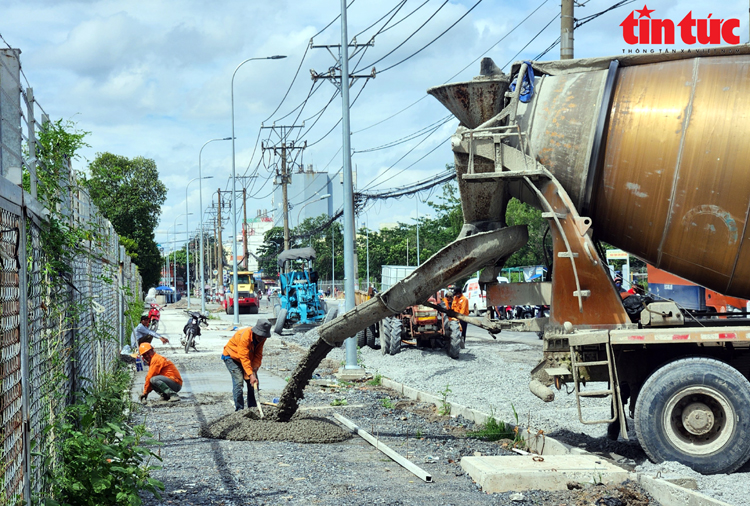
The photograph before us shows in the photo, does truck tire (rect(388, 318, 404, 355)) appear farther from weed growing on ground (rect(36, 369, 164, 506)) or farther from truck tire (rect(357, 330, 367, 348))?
weed growing on ground (rect(36, 369, 164, 506))

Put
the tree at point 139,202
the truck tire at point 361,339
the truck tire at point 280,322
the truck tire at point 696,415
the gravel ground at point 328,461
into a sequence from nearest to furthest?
the gravel ground at point 328,461, the truck tire at point 696,415, the truck tire at point 361,339, the truck tire at point 280,322, the tree at point 139,202

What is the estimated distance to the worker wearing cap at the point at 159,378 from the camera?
11758 mm

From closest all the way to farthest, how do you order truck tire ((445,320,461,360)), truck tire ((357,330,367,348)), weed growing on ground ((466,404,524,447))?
weed growing on ground ((466,404,524,447)) → truck tire ((445,320,461,360)) → truck tire ((357,330,367,348))

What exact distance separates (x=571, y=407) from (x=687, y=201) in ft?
13.5

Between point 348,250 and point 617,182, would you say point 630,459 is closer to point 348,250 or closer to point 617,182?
point 617,182

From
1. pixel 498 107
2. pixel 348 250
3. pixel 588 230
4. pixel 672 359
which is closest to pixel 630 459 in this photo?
pixel 672 359

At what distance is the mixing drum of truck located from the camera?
22.4 feet

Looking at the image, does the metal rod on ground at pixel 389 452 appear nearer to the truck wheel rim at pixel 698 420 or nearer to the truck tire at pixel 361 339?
the truck wheel rim at pixel 698 420

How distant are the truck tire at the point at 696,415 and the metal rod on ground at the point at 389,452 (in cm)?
209

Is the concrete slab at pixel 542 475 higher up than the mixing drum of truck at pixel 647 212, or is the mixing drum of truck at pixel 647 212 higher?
the mixing drum of truck at pixel 647 212

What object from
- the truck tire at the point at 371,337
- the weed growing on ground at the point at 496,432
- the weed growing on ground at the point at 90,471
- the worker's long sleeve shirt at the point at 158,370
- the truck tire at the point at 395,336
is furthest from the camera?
the truck tire at the point at 371,337

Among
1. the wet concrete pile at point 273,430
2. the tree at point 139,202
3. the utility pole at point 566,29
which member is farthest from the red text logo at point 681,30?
the tree at point 139,202

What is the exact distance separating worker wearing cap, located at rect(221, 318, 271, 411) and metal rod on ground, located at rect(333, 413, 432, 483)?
133 centimetres

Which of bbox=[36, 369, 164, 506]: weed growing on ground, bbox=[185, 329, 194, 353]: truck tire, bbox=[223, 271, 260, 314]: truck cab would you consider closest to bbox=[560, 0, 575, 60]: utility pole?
bbox=[36, 369, 164, 506]: weed growing on ground
